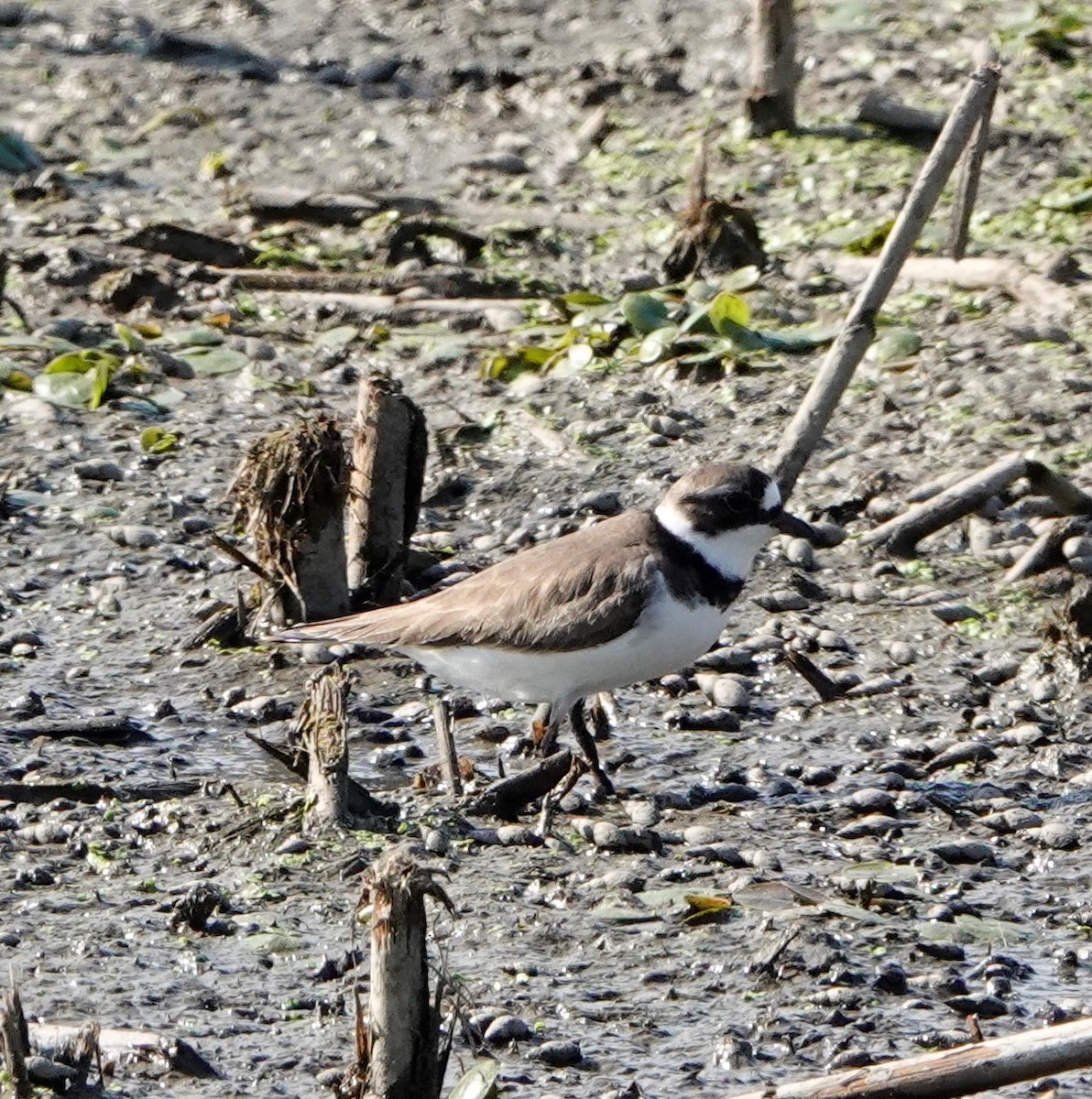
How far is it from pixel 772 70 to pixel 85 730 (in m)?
6.72

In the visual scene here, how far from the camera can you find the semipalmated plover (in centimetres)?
686

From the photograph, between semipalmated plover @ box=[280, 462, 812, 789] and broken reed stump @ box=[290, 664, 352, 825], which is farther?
semipalmated plover @ box=[280, 462, 812, 789]

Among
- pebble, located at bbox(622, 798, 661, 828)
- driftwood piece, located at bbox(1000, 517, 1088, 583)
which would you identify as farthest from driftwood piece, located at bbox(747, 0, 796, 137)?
pebble, located at bbox(622, 798, 661, 828)

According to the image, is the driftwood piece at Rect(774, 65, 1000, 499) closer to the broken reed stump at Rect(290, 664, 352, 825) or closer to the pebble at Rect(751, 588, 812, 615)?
the pebble at Rect(751, 588, 812, 615)

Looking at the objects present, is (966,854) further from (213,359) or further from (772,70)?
(772,70)

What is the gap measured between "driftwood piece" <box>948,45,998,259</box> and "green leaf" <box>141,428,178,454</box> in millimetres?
3844

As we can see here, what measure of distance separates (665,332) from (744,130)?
2.85 metres

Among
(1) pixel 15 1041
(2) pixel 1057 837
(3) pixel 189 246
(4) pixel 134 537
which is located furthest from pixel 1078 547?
(3) pixel 189 246

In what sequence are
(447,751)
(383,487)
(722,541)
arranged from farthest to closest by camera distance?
(383,487)
(722,541)
(447,751)

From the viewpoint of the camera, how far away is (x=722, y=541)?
23.6ft

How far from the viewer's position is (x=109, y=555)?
8836mm

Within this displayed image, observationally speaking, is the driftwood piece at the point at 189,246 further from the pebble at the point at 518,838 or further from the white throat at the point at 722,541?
the pebble at the point at 518,838

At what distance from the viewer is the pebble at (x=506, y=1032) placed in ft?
17.6

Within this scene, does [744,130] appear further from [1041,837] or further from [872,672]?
[1041,837]
